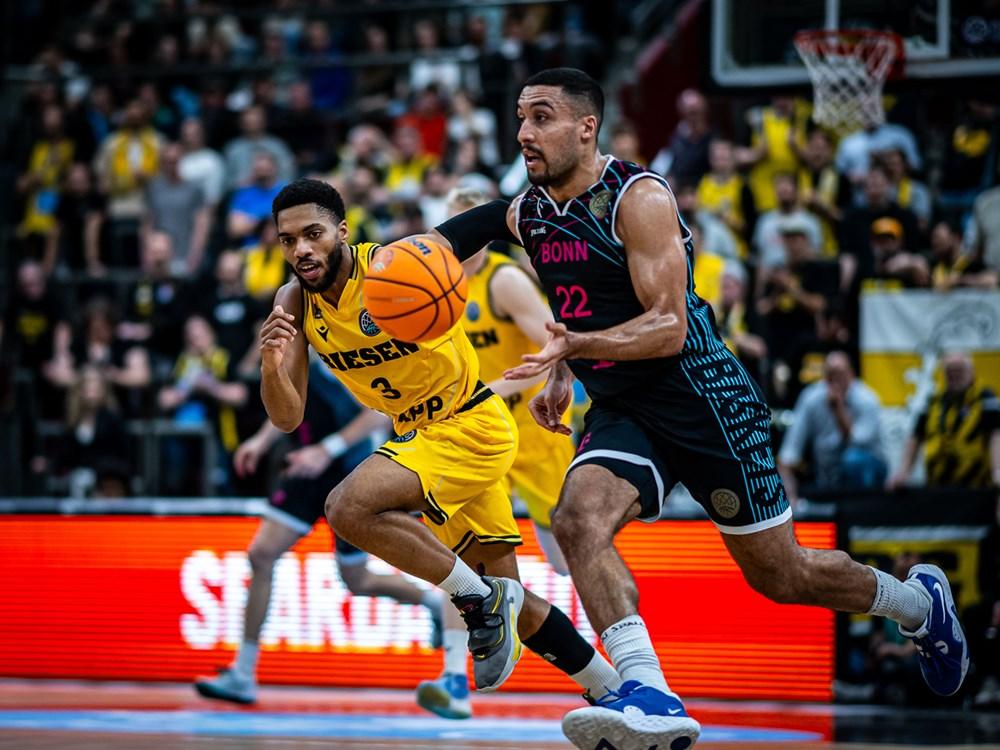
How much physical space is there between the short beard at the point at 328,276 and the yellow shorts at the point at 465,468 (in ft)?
2.41

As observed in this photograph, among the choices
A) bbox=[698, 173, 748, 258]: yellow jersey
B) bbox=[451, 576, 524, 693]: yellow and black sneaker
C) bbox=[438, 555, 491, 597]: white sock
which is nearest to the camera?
bbox=[451, 576, 524, 693]: yellow and black sneaker

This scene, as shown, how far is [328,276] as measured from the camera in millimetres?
6672

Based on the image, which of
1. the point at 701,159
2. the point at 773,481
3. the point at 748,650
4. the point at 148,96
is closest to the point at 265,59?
the point at 148,96

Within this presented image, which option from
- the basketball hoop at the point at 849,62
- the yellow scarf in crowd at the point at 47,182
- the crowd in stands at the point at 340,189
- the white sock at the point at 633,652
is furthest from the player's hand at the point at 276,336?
the yellow scarf in crowd at the point at 47,182

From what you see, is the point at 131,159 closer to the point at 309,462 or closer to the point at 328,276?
the point at 309,462

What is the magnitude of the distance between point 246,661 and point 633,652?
4.45 meters

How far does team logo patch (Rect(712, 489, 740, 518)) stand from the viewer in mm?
6086

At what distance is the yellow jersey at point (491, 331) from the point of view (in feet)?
27.8

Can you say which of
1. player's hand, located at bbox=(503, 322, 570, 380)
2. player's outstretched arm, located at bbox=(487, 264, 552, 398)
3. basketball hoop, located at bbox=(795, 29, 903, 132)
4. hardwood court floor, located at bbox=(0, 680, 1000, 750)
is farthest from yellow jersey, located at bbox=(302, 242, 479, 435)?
basketball hoop, located at bbox=(795, 29, 903, 132)

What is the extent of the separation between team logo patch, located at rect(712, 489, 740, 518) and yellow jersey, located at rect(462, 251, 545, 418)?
2.49 metres

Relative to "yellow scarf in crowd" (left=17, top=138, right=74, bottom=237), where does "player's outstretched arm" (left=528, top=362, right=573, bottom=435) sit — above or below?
below

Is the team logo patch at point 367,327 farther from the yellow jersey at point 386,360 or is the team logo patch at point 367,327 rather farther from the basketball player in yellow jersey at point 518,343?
the basketball player in yellow jersey at point 518,343

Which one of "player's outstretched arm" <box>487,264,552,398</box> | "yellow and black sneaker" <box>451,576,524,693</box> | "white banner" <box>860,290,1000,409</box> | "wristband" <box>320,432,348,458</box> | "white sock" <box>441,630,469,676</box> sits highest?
"player's outstretched arm" <box>487,264,552,398</box>

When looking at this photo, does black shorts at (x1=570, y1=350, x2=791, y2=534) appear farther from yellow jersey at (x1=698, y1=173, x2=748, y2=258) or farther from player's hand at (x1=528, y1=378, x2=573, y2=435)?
yellow jersey at (x1=698, y1=173, x2=748, y2=258)
